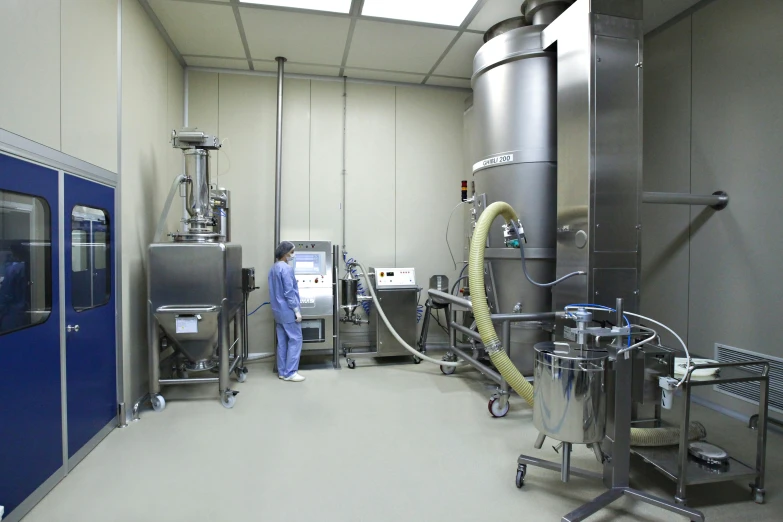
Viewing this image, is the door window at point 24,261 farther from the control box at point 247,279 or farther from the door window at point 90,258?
the control box at point 247,279

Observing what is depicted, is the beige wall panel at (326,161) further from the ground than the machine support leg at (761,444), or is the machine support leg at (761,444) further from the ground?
the beige wall panel at (326,161)

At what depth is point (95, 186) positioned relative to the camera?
8.05 ft

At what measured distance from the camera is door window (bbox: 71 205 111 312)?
7.46 feet

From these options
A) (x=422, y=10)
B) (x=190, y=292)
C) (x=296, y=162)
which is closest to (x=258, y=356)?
(x=190, y=292)

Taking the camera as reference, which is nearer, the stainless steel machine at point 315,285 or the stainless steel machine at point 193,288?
the stainless steel machine at point 193,288

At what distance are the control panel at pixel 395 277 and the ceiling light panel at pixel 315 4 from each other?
2402 mm

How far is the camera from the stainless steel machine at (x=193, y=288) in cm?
296

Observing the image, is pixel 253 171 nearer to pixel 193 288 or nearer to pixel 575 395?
pixel 193 288

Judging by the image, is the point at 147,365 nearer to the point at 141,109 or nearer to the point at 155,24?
the point at 141,109

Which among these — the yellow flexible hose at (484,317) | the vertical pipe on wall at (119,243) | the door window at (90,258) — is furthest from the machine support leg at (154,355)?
the yellow flexible hose at (484,317)

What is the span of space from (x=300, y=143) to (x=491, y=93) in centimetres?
225

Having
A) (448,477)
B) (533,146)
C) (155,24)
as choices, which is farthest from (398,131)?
(448,477)

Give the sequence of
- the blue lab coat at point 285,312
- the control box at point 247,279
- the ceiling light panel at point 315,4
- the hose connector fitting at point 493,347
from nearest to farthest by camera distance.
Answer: the hose connector fitting at point 493,347 → the ceiling light panel at point 315,4 → the blue lab coat at point 285,312 → the control box at point 247,279

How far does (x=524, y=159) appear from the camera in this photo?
2996mm
